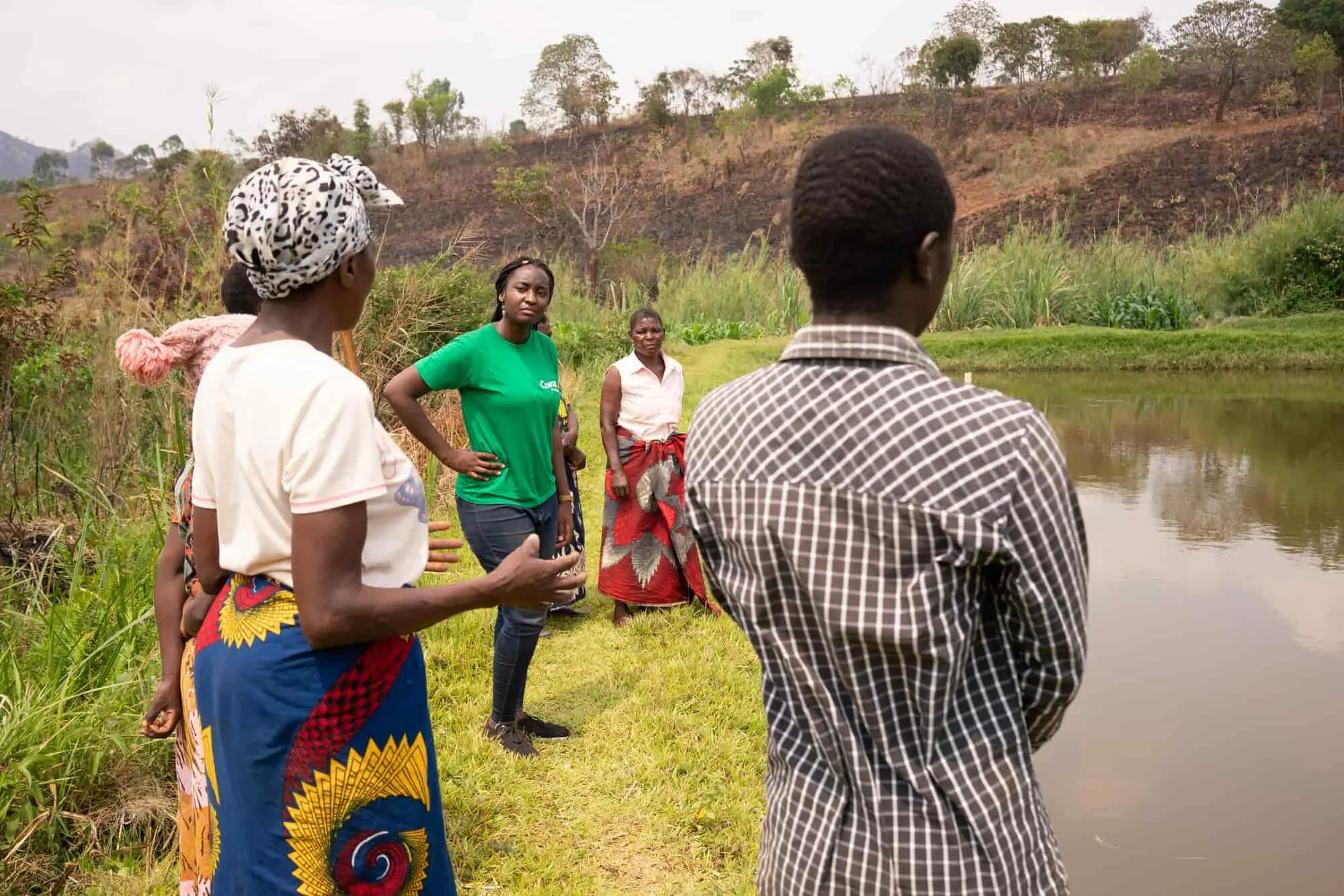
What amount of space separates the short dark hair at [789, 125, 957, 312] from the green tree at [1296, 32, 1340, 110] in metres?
36.2

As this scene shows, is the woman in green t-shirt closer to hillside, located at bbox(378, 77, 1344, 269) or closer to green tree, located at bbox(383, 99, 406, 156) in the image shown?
hillside, located at bbox(378, 77, 1344, 269)

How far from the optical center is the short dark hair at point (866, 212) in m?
1.33

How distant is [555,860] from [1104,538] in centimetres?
485

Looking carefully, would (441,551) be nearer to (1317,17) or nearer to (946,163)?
(946,163)

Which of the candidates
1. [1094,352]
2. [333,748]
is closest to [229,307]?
[333,748]

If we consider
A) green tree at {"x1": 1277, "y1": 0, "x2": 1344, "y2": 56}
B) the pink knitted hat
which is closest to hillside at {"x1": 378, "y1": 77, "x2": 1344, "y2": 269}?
green tree at {"x1": 1277, "y1": 0, "x2": 1344, "y2": 56}

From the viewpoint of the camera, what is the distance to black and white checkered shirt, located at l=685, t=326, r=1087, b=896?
1228 mm

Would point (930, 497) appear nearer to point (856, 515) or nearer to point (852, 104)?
point (856, 515)

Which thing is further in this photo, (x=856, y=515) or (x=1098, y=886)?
(x=1098, y=886)

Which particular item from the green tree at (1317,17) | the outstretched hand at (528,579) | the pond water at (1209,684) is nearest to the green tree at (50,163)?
the green tree at (1317,17)

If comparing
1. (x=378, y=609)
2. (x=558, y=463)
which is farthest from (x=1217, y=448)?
(x=378, y=609)

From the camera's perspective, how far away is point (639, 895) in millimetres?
3025

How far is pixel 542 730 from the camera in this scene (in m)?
4.03

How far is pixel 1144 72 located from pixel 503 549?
38.0m
